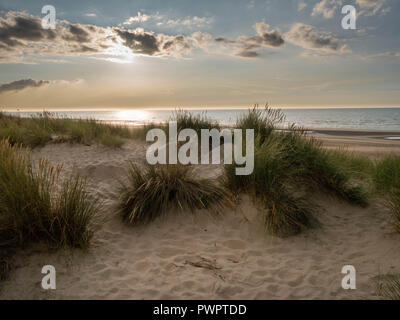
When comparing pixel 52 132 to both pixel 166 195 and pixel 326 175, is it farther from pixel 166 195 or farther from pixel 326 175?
pixel 326 175

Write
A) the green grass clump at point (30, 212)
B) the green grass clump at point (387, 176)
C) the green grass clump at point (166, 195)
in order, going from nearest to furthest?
the green grass clump at point (30, 212), the green grass clump at point (166, 195), the green grass clump at point (387, 176)

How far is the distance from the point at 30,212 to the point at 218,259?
2.30 m

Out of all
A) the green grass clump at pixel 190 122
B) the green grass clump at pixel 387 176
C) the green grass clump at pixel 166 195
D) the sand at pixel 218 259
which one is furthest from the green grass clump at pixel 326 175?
the green grass clump at pixel 190 122

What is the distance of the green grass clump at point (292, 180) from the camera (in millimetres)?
4207

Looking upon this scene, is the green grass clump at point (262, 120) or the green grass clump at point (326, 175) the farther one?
the green grass clump at point (262, 120)

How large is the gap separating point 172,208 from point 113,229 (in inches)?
38.3

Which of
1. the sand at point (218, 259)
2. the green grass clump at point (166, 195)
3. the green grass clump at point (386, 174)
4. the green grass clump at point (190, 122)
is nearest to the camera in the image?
the sand at point (218, 259)

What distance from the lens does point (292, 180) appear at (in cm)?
502

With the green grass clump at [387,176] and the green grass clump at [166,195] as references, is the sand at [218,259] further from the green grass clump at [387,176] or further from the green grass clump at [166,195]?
Result: the green grass clump at [387,176]

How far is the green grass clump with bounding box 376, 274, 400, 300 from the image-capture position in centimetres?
273

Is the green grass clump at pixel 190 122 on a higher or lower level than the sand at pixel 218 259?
higher

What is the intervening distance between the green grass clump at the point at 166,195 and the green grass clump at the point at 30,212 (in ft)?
3.37

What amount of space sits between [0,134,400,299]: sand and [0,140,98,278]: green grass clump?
15 cm

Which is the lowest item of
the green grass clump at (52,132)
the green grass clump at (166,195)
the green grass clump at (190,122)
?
A: the green grass clump at (166,195)
